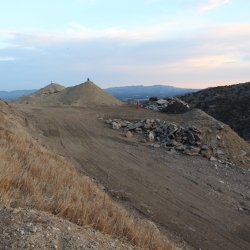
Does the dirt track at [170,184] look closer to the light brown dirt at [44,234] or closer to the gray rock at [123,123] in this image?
the gray rock at [123,123]

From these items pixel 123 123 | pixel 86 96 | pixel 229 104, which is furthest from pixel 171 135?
pixel 229 104

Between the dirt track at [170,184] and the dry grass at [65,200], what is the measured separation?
54.5 inches

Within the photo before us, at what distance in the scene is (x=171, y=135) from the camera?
13219mm

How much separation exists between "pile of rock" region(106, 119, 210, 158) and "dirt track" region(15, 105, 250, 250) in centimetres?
43

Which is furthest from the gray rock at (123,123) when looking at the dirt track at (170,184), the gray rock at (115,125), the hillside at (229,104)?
the hillside at (229,104)

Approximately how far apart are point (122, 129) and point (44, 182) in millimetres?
9830

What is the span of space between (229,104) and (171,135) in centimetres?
1905

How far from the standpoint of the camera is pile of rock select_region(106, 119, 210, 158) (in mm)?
12188

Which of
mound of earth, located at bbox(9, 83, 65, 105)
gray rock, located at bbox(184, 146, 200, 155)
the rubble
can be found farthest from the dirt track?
mound of earth, located at bbox(9, 83, 65, 105)

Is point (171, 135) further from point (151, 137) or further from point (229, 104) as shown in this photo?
point (229, 104)

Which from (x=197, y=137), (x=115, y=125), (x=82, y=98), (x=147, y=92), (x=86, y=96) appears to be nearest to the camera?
A: (x=197, y=137)

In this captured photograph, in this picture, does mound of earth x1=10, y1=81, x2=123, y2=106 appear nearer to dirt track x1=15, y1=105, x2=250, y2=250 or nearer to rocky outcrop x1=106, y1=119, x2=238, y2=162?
rocky outcrop x1=106, y1=119, x2=238, y2=162

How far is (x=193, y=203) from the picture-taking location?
7770 mm

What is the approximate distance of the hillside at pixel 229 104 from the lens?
25.7 metres
